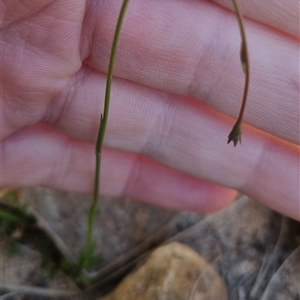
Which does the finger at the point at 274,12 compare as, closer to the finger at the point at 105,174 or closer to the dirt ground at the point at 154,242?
the dirt ground at the point at 154,242

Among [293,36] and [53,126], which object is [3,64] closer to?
[53,126]

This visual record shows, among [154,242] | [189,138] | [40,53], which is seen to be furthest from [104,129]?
[154,242]

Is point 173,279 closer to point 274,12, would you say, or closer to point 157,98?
point 157,98

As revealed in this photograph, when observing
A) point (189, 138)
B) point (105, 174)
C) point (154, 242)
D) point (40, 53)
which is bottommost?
point (154, 242)

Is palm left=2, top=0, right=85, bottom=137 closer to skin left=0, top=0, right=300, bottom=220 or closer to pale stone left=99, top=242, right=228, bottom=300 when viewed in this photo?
skin left=0, top=0, right=300, bottom=220

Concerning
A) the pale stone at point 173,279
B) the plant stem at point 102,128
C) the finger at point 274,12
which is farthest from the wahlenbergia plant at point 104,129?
the finger at point 274,12

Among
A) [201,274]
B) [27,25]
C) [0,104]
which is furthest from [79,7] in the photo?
[201,274]
